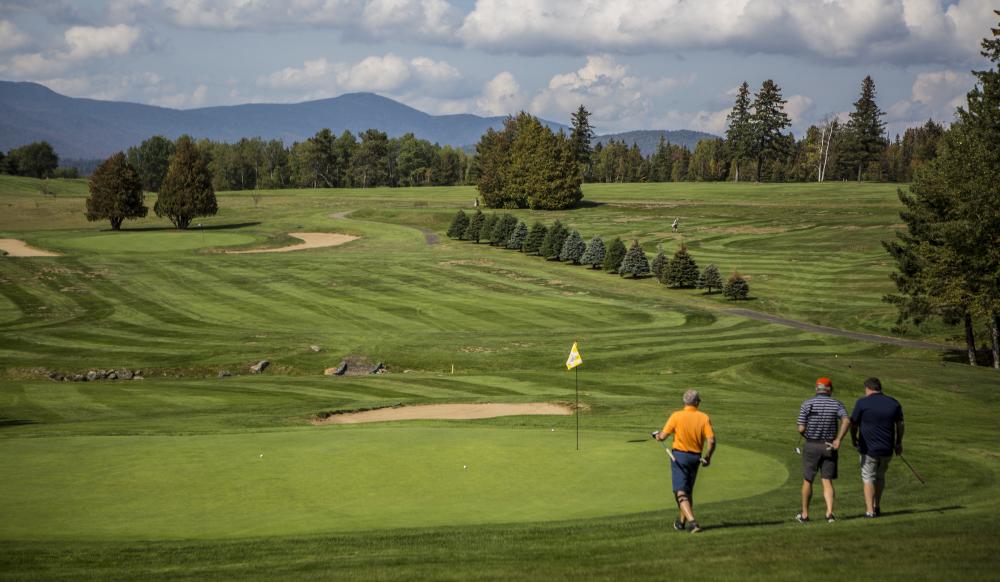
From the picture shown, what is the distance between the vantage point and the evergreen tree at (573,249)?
89500mm

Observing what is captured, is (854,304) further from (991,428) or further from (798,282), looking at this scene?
(991,428)

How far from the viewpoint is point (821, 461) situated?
1382 centimetres

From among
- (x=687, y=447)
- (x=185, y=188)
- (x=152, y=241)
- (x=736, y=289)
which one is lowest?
(x=736, y=289)

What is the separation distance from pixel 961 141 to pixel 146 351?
143 feet

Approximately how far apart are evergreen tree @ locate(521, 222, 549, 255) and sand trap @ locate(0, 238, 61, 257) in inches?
1888

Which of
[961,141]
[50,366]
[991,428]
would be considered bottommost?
[50,366]

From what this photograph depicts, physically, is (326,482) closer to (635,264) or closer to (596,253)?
(635,264)

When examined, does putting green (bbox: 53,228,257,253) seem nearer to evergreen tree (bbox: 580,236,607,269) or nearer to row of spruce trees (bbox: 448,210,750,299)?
row of spruce trees (bbox: 448,210,750,299)

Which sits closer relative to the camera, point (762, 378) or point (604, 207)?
point (762, 378)

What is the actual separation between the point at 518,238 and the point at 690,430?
3356 inches

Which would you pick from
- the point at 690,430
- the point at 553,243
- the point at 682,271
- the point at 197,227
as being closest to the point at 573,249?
the point at 553,243

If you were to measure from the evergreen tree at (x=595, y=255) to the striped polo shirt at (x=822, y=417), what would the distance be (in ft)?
238

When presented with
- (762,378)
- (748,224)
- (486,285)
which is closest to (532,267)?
(486,285)

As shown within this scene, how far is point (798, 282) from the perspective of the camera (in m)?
74.9
